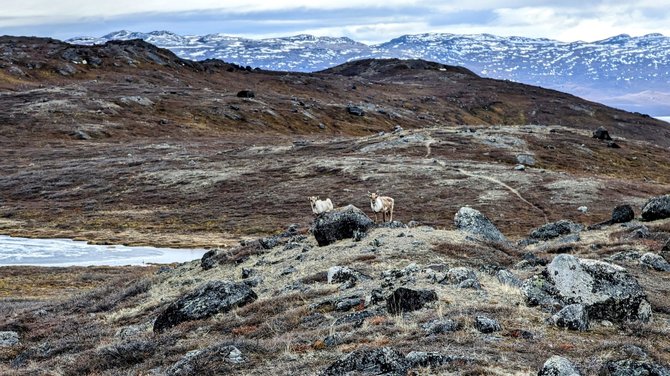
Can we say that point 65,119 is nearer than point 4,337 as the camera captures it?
No

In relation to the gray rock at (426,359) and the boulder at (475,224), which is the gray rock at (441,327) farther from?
the boulder at (475,224)

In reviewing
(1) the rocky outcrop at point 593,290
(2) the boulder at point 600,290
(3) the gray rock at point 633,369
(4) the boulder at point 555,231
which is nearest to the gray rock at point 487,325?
(1) the rocky outcrop at point 593,290

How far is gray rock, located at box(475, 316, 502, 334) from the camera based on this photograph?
15734mm

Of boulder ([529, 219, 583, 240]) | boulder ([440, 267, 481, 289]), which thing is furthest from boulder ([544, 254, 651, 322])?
boulder ([529, 219, 583, 240])

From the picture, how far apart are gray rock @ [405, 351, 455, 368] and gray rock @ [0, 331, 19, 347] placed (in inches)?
682

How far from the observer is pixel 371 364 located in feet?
39.3

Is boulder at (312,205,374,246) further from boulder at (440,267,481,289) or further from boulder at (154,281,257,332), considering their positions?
boulder at (440,267,481,289)

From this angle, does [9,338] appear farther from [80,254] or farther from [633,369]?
[80,254]

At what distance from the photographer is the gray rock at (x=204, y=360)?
14.8m

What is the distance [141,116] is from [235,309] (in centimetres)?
14815

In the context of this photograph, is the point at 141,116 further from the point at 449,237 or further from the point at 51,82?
the point at 449,237

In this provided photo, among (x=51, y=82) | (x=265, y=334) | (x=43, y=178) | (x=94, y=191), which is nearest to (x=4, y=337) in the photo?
(x=265, y=334)

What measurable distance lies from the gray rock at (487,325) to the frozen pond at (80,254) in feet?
157

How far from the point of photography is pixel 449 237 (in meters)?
31.0
